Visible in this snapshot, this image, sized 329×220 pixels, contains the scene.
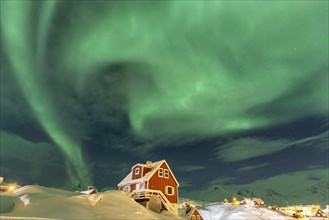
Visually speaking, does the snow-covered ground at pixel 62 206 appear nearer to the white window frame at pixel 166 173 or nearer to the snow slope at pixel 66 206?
the snow slope at pixel 66 206

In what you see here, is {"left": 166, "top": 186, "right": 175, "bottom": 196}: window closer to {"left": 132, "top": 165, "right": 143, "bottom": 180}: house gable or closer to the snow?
{"left": 132, "top": 165, "right": 143, "bottom": 180}: house gable

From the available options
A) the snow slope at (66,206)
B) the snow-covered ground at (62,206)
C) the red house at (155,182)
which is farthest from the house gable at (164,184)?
the snow slope at (66,206)

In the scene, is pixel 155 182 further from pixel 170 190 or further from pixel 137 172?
pixel 137 172

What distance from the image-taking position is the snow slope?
19.4 metres

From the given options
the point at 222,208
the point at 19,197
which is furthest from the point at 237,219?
the point at 19,197

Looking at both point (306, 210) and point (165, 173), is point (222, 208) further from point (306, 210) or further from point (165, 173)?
point (165, 173)

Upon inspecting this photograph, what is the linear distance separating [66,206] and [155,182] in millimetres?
22144

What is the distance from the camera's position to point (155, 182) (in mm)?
42344

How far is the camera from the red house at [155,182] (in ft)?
132

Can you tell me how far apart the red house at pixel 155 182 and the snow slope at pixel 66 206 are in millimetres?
13004

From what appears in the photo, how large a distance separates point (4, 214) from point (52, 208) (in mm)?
3396

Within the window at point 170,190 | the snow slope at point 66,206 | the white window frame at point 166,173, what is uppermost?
the white window frame at point 166,173

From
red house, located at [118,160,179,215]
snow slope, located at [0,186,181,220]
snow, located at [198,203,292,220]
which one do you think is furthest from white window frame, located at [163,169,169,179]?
snow, located at [198,203,292,220]

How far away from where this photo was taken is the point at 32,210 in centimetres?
1945
